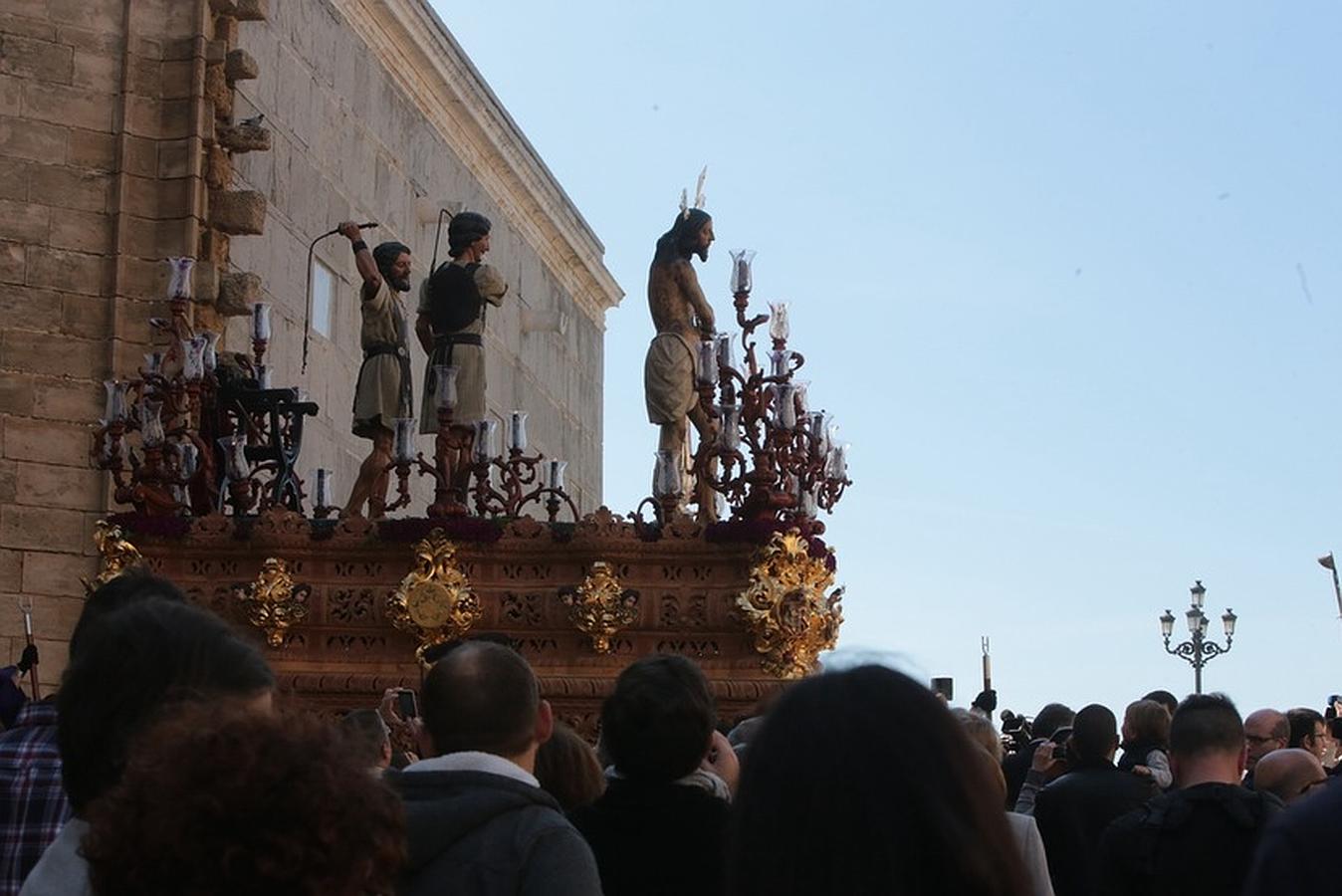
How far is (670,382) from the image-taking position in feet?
45.2

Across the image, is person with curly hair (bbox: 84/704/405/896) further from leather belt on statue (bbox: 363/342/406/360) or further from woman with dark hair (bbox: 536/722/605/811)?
leather belt on statue (bbox: 363/342/406/360)

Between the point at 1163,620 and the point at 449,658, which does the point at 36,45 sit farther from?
the point at 1163,620

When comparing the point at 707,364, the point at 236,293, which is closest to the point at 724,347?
the point at 707,364

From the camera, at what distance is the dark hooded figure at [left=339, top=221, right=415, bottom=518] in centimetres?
1372

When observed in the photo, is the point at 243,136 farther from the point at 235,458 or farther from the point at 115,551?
the point at 115,551

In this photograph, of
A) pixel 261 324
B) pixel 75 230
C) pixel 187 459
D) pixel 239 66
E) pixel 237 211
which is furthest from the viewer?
pixel 239 66

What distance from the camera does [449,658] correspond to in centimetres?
430

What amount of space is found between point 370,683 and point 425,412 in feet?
8.96

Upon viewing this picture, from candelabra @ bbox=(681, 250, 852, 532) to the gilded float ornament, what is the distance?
0.76ft

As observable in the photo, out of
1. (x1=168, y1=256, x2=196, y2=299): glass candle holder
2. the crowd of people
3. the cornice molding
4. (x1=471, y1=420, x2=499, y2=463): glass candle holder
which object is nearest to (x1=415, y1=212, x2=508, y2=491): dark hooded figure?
(x1=471, y1=420, x2=499, y2=463): glass candle holder

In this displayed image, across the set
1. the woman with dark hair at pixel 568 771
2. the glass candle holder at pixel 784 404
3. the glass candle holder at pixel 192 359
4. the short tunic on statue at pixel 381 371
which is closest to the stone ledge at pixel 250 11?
the short tunic on statue at pixel 381 371

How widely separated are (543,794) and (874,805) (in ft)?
5.23

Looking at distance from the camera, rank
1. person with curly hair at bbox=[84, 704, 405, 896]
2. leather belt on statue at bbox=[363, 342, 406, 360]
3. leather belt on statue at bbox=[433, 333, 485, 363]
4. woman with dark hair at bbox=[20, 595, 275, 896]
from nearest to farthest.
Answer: person with curly hair at bbox=[84, 704, 405, 896], woman with dark hair at bbox=[20, 595, 275, 896], leather belt on statue at bbox=[433, 333, 485, 363], leather belt on statue at bbox=[363, 342, 406, 360]

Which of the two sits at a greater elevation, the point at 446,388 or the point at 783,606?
the point at 446,388
